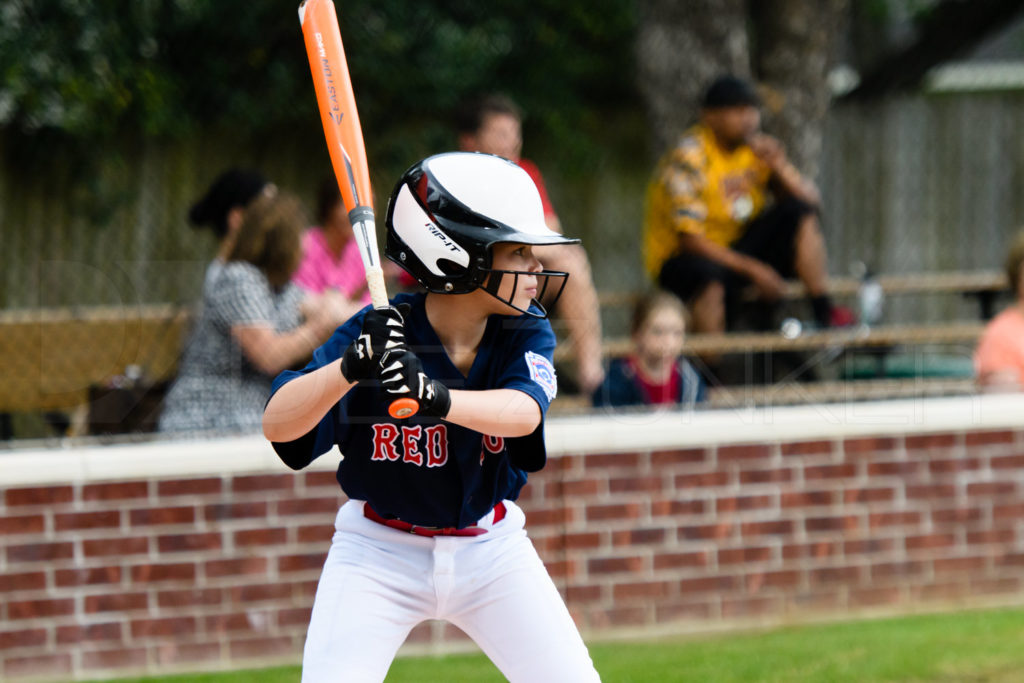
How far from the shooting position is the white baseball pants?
3078 mm

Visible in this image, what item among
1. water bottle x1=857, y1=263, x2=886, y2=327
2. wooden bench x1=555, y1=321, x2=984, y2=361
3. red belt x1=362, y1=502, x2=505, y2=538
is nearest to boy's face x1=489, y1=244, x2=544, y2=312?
red belt x1=362, y1=502, x2=505, y2=538

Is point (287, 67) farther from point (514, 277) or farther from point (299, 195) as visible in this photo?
point (514, 277)

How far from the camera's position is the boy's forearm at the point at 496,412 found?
2947mm

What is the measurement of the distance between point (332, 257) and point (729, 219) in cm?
209

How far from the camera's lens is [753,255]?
22.2 ft

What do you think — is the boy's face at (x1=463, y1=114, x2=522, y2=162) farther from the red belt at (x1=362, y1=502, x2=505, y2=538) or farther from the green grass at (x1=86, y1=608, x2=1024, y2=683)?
the red belt at (x1=362, y1=502, x2=505, y2=538)

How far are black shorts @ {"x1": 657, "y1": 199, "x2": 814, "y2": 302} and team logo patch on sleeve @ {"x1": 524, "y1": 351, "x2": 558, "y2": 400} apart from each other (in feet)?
11.1

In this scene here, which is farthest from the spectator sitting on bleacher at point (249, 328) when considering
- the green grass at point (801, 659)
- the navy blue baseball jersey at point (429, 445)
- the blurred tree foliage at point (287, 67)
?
the blurred tree foliage at point (287, 67)

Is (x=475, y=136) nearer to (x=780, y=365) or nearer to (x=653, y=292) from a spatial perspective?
(x=653, y=292)

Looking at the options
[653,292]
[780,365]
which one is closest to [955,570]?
[780,365]

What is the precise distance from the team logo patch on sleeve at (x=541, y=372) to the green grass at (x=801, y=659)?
6.69ft

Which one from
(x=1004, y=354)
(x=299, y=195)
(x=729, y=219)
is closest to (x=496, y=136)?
(x=729, y=219)

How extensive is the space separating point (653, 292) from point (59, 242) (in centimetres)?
466

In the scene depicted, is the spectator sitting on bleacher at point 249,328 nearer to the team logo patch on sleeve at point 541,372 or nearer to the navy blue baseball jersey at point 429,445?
the navy blue baseball jersey at point 429,445
